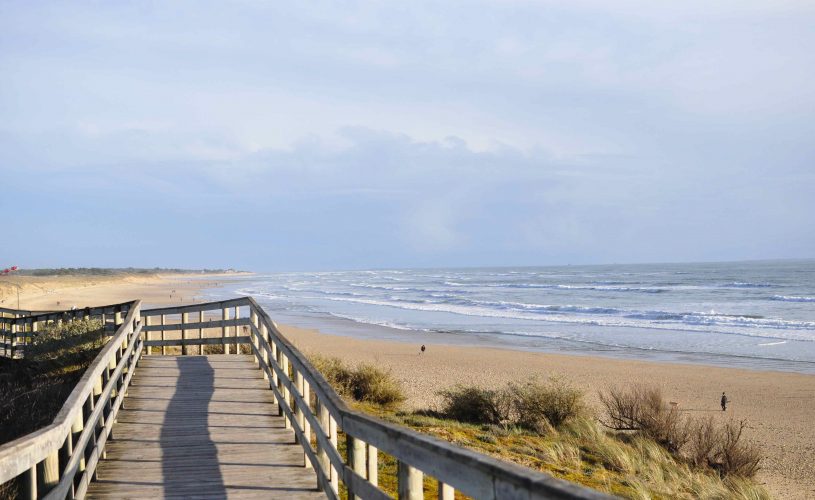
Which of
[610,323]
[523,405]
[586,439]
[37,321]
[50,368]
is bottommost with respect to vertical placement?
[610,323]

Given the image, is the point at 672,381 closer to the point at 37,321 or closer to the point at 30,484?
the point at 37,321

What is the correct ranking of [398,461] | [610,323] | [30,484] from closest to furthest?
[398,461] → [30,484] → [610,323]

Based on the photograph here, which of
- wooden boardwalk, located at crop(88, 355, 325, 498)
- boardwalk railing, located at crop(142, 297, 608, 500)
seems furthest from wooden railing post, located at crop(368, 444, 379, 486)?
wooden boardwalk, located at crop(88, 355, 325, 498)

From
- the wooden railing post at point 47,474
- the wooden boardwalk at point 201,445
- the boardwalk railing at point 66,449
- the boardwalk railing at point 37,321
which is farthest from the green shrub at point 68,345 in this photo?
the wooden railing post at point 47,474

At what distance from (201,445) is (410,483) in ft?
13.8

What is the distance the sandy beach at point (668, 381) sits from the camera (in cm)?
1145

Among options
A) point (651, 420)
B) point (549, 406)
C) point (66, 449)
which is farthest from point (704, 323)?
point (66, 449)

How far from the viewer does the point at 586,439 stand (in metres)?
10.5

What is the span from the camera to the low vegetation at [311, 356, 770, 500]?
27.5 feet

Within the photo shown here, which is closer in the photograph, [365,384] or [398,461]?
[398,461]

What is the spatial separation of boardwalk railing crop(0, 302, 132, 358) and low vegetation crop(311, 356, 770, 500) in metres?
3.90

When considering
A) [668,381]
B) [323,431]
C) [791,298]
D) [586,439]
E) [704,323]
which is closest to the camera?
[323,431]

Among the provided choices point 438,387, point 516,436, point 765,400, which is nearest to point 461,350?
point 438,387

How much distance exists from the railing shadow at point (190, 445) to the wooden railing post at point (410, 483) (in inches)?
101
